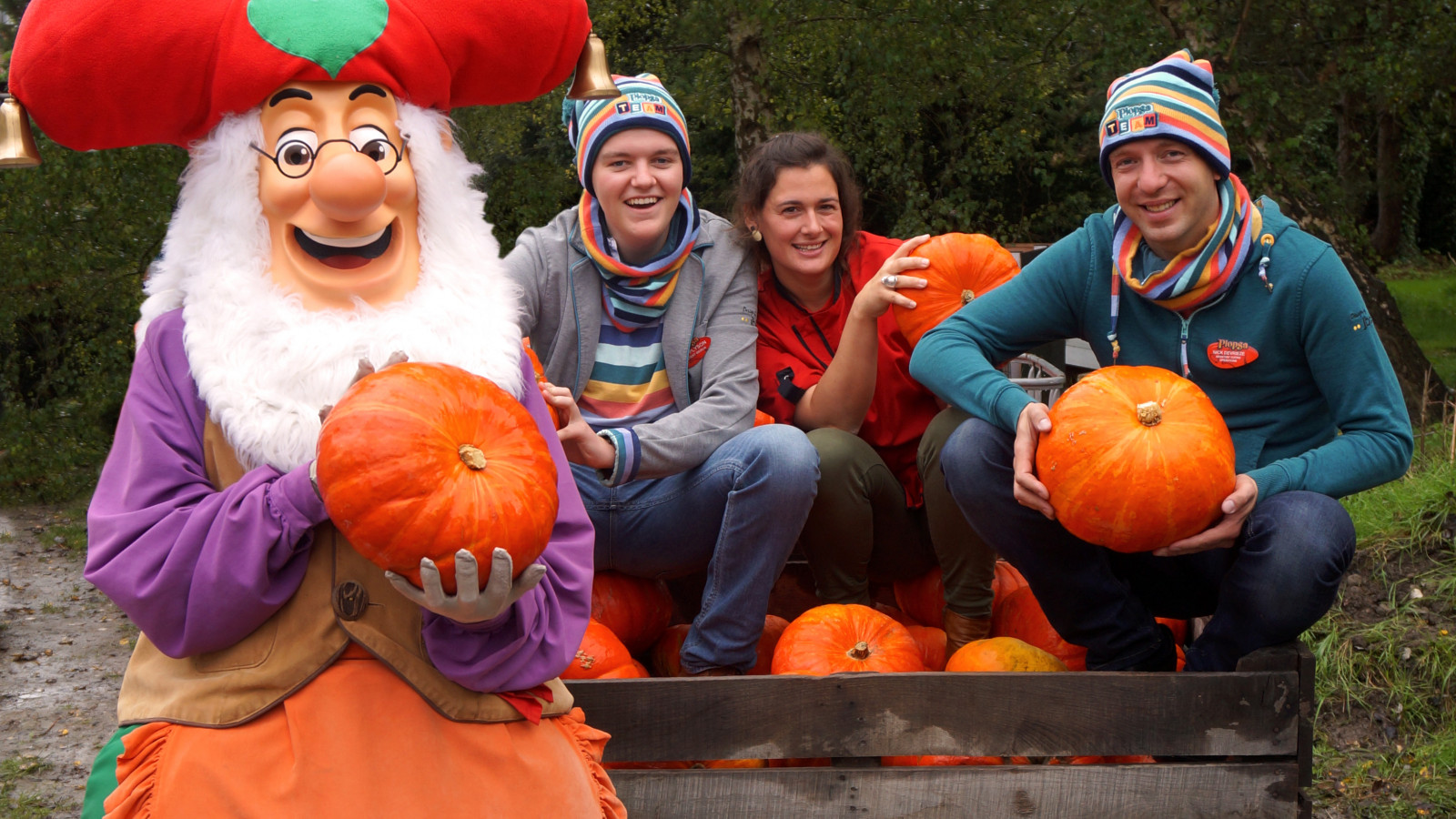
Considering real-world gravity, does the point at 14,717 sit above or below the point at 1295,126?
below

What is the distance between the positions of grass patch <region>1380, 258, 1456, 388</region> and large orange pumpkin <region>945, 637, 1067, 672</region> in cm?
607

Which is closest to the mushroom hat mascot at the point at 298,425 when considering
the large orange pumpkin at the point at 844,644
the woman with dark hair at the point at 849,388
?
the large orange pumpkin at the point at 844,644

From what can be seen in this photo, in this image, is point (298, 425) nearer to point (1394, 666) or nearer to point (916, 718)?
point (916, 718)

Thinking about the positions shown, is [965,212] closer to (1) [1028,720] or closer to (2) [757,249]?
(2) [757,249]

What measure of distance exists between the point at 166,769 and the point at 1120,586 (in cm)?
203

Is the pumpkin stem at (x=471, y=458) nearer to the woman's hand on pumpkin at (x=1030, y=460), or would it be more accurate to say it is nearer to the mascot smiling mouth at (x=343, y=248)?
the mascot smiling mouth at (x=343, y=248)

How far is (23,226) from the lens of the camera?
7309 mm

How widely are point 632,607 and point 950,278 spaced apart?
4.05ft

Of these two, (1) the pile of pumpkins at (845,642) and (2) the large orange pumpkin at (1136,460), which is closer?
(2) the large orange pumpkin at (1136,460)

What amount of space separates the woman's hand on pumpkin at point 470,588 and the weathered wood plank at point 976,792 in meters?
1.03

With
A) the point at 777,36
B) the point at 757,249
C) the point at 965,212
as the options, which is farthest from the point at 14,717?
the point at 965,212

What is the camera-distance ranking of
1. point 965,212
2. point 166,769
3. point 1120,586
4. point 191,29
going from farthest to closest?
point 965,212
point 1120,586
point 191,29
point 166,769

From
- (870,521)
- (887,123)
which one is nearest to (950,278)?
(870,521)

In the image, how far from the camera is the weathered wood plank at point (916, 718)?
2.58m
